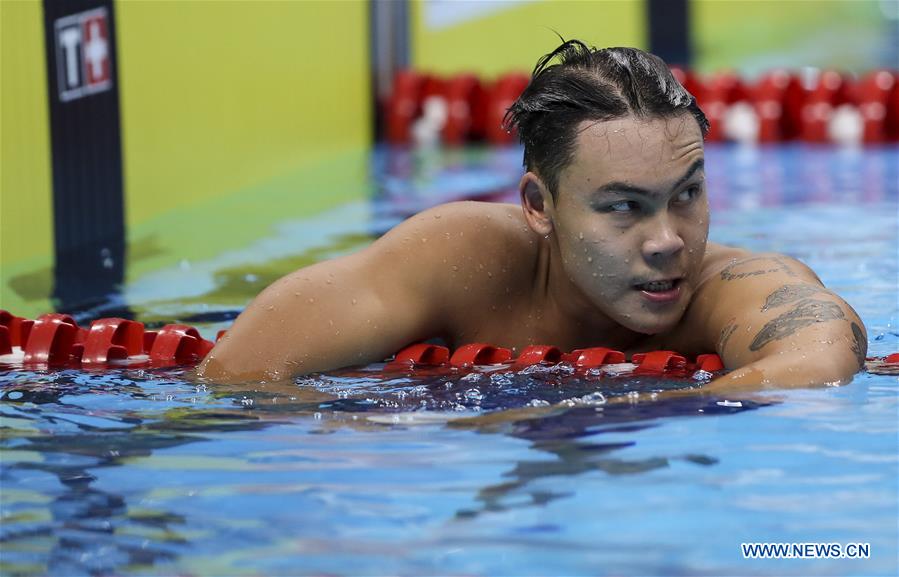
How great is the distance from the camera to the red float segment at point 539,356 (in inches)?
122

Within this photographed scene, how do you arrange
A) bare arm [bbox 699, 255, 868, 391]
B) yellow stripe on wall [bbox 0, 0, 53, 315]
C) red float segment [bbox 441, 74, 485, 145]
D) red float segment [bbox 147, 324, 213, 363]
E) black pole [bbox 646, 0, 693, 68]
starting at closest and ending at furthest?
bare arm [bbox 699, 255, 868, 391], red float segment [bbox 147, 324, 213, 363], yellow stripe on wall [bbox 0, 0, 53, 315], red float segment [bbox 441, 74, 485, 145], black pole [bbox 646, 0, 693, 68]

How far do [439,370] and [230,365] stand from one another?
468 millimetres

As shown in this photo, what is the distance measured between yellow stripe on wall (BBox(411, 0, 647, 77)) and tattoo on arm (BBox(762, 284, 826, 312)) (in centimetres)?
756

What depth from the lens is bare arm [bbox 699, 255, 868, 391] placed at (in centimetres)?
274

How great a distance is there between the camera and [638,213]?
113 inches

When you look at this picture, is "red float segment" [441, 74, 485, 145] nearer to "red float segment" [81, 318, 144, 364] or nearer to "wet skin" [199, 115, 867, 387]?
"red float segment" [81, 318, 144, 364]

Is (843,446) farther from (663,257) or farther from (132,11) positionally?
(132,11)

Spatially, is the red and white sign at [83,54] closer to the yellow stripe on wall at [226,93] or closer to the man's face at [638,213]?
the yellow stripe on wall at [226,93]

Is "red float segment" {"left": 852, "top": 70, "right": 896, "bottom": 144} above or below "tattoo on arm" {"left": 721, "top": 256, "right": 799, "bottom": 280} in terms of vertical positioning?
above

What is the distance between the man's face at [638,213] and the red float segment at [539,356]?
0.21 m

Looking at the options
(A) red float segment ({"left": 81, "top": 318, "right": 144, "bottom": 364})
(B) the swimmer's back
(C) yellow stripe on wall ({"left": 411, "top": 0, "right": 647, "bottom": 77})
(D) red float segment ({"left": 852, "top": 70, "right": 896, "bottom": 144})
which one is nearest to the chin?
(B) the swimmer's back

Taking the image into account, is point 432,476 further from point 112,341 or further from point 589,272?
point 112,341

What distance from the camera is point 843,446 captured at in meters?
2.48

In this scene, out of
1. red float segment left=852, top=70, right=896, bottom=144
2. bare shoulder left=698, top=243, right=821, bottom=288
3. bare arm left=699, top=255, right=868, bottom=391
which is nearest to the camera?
bare arm left=699, top=255, right=868, bottom=391
